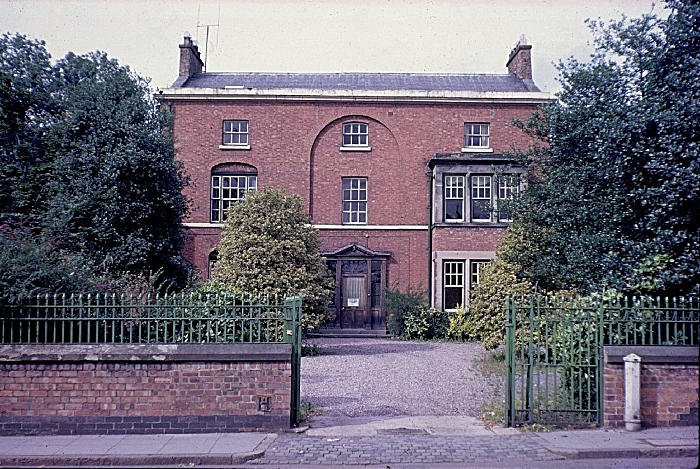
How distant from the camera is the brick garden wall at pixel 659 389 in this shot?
32.6ft

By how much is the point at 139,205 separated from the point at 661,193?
15123mm

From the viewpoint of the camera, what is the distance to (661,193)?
36.8 ft

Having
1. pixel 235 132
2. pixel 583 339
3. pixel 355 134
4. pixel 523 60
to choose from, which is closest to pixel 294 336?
pixel 583 339

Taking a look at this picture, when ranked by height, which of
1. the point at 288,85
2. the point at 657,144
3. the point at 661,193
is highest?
the point at 288,85

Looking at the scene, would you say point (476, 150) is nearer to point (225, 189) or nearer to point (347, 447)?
point (225, 189)

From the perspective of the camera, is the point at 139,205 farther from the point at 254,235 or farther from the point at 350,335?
the point at 350,335

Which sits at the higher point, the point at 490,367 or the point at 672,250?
the point at 672,250

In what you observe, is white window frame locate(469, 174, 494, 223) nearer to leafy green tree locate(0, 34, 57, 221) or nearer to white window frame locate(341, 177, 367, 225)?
white window frame locate(341, 177, 367, 225)

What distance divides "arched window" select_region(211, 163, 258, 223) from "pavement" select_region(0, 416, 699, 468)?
62.7ft

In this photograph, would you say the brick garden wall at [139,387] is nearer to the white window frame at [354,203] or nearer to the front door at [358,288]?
the front door at [358,288]

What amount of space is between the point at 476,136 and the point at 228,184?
425 inches

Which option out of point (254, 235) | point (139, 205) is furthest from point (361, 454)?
point (139, 205)

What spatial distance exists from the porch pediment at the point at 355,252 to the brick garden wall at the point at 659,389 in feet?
59.3

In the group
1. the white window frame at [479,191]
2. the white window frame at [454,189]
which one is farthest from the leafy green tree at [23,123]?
the white window frame at [479,191]
